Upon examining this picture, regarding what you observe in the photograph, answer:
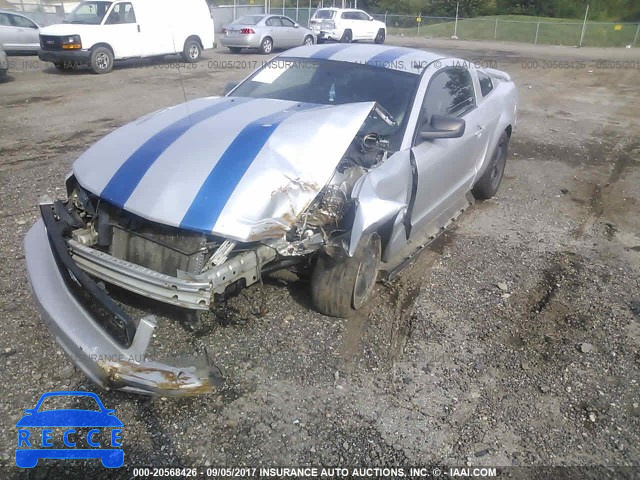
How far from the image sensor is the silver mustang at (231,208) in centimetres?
255

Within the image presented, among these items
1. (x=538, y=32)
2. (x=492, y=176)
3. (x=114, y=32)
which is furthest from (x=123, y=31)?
(x=538, y=32)

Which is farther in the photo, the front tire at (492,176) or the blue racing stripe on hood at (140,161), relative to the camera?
the front tire at (492,176)

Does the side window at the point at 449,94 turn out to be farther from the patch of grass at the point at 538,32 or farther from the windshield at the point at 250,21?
the patch of grass at the point at 538,32

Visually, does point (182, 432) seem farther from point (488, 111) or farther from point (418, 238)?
point (488, 111)

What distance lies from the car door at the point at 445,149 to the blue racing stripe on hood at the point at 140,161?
152 cm

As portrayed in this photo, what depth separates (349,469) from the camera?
7.82ft

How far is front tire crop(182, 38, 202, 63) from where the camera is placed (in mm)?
16484

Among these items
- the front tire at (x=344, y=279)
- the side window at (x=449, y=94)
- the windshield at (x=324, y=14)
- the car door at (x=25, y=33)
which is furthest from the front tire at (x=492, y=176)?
the windshield at (x=324, y=14)

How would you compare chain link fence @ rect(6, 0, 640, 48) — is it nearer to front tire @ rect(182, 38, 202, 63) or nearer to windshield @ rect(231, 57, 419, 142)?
front tire @ rect(182, 38, 202, 63)

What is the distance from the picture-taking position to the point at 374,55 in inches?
169

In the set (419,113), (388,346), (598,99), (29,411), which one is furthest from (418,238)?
(598,99)

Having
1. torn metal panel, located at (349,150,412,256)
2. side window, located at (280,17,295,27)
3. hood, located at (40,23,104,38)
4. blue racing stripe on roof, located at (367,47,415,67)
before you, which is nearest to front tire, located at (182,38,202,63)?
hood, located at (40,23,104,38)

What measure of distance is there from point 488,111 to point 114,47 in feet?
39.1

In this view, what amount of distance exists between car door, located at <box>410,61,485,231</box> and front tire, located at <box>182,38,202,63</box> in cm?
1369
